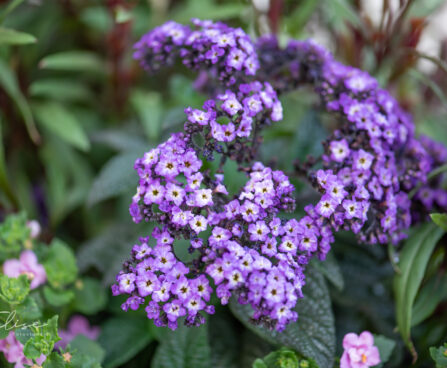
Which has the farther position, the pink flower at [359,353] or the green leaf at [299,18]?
the green leaf at [299,18]

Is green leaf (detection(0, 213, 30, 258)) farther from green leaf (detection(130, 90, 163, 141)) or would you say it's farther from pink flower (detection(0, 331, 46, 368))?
green leaf (detection(130, 90, 163, 141))

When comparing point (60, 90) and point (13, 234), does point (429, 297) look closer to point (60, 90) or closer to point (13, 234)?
point (13, 234)

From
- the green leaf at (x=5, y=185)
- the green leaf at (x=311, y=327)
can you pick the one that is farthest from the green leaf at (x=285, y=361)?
the green leaf at (x=5, y=185)

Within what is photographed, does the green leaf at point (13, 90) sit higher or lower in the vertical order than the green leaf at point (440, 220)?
lower

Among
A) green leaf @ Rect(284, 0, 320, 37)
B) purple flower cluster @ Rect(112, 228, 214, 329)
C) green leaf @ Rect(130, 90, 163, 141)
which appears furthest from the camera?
green leaf @ Rect(284, 0, 320, 37)

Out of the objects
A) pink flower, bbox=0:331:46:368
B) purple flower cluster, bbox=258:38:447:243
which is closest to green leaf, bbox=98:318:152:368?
pink flower, bbox=0:331:46:368

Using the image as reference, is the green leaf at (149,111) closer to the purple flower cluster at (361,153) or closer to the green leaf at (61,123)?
the green leaf at (61,123)

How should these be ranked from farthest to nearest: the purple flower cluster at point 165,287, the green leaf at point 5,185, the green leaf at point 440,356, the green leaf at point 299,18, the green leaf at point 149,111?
the green leaf at point 299,18, the green leaf at point 149,111, the green leaf at point 5,185, the green leaf at point 440,356, the purple flower cluster at point 165,287
